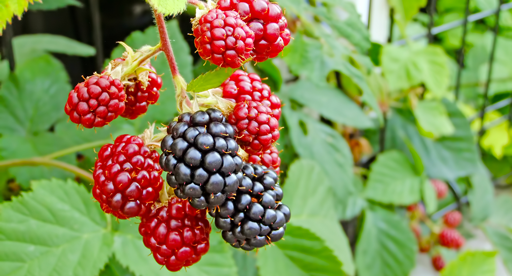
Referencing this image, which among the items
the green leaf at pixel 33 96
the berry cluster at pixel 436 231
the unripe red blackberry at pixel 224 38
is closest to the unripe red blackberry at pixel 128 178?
the unripe red blackberry at pixel 224 38

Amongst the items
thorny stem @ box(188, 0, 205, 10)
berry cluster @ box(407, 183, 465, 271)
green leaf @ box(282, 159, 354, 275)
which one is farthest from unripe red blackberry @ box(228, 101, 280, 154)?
berry cluster @ box(407, 183, 465, 271)

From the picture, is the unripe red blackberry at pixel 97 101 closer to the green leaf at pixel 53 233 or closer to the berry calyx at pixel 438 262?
the green leaf at pixel 53 233

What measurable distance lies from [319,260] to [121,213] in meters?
0.41

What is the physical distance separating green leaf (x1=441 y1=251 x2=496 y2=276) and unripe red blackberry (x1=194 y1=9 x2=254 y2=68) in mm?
1125

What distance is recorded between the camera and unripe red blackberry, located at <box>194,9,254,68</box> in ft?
1.41

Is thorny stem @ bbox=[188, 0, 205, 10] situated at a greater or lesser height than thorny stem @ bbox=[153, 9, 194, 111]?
greater

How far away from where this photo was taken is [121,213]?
1.57 feet

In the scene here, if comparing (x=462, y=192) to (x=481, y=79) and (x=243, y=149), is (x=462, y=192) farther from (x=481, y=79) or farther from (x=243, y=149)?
(x=243, y=149)

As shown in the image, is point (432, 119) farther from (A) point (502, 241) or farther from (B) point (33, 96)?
(B) point (33, 96)

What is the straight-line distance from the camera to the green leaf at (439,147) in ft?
5.28

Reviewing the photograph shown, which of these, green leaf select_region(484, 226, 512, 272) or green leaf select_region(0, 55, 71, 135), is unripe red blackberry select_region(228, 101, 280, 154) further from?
green leaf select_region(484, 226, 512, 272)

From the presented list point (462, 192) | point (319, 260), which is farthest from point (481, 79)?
point (319, 260)

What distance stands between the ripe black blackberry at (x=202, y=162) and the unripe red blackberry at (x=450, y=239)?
5.06ft

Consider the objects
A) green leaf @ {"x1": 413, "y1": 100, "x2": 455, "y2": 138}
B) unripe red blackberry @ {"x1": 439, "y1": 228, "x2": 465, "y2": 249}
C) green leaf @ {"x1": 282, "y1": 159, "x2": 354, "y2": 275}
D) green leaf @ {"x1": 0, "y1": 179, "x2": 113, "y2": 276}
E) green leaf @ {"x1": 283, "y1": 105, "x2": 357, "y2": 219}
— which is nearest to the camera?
green leaf @ {"x1": 0, "y1": 179, "x2": 113, "y2": 276}
